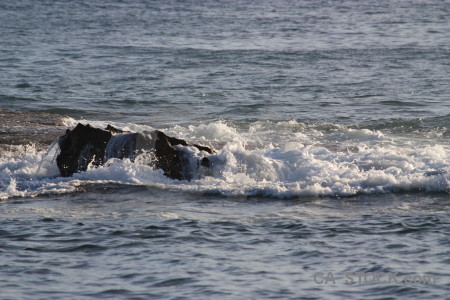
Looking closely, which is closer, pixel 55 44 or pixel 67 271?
pixel 67 271

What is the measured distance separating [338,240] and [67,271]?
311 cm

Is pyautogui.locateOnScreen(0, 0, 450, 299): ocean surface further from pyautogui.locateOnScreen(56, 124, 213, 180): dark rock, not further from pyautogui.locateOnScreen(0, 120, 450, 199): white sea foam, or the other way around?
pyautogui.locateOnScreen(56, 124, 213, 180): dark rock

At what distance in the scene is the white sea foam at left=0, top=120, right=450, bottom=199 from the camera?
11.8 metres

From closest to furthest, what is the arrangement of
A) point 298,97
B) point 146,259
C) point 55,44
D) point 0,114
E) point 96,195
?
point 146,259, point 96,195, point 0,114, point 298,97, point 55,44

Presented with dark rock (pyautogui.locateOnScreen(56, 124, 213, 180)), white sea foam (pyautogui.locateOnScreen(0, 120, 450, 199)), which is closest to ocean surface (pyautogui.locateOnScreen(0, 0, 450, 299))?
white sea foam (pyautogui.locateOnScreen(0, 120, 450, 199))

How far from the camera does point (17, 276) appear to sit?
8.22 m

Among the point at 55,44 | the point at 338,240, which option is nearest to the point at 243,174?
the point at 338,240

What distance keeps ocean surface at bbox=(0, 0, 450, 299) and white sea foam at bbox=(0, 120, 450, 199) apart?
0.04m

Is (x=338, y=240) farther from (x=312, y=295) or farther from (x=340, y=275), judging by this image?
(x=312, y=295)

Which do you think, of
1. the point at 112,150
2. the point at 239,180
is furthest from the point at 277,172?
the point at 112,150

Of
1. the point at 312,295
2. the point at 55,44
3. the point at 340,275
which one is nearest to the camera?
the point at 312,295

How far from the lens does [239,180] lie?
40.7 ft

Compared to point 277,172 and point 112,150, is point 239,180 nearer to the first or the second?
point 277,172

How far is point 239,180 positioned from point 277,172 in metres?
0.76
